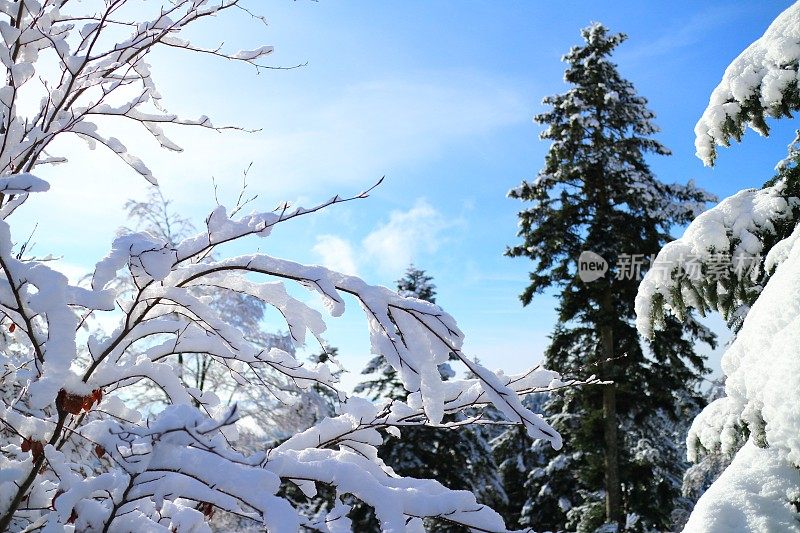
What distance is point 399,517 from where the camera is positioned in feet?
4.62

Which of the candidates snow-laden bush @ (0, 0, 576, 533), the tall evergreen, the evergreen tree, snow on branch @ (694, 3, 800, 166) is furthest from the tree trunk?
snow-laden bush @ (0, 0, 576, 533)

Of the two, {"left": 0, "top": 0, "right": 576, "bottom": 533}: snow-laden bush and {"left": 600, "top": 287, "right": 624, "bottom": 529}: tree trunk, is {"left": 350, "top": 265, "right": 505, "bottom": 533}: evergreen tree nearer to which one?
{"left": 600, "top": 287, "right": 624, "bottom": 529}: tree trunk

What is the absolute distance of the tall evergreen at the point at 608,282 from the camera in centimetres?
1190

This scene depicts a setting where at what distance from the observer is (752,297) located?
14.0 ft

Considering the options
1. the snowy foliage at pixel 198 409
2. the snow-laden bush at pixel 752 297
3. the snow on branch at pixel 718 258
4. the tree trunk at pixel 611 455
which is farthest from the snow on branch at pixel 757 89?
the tree trunk at pixel 611 455

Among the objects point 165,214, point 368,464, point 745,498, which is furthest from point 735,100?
point 165,214

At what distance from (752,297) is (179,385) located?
418 centimetres

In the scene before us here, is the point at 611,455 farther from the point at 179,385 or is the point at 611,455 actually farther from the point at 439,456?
the point at 179,385

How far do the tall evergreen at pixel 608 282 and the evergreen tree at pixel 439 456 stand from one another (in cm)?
181

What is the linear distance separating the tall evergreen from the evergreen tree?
1815 mm

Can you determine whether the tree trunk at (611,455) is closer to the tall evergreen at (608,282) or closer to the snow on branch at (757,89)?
the tall evergreen at (608,282)

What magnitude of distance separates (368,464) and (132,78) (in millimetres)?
2001

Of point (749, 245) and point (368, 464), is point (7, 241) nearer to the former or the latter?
point (368, 464)

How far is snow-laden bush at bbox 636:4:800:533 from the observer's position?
2.10m
